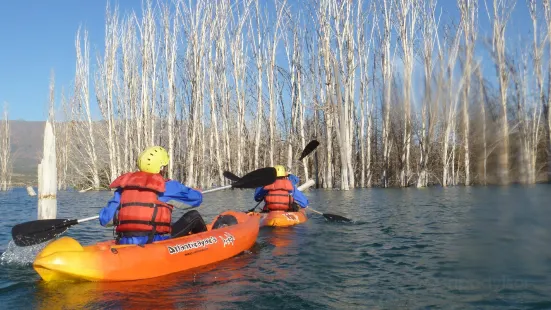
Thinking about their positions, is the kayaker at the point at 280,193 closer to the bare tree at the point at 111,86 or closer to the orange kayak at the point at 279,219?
the orange kayak at the point at 279,219

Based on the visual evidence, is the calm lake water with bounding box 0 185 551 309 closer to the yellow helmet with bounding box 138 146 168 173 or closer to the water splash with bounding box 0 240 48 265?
the water splash with bounding box 0 240 48 265

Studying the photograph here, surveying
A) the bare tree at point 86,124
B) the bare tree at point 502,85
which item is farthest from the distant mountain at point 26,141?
the bare tree at point 502,85

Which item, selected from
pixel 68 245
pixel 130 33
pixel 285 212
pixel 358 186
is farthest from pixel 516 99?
pixel 130 33

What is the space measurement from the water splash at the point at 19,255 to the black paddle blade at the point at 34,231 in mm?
508

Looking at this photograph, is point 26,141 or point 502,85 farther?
point 26,141

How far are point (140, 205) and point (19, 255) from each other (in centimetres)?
239

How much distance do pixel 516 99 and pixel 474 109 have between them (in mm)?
236

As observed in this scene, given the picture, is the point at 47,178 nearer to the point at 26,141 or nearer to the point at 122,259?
the point at 122,259

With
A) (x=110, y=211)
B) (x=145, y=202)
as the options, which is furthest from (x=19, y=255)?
(x=145, y=202)

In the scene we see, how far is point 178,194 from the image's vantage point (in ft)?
16.0

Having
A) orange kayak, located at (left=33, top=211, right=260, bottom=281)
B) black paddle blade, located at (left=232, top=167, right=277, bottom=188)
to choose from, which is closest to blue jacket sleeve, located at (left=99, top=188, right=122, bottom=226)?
orange kayak, located at (left=33, top=211, right=260, bottom=281)

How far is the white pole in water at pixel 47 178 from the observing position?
6938mm

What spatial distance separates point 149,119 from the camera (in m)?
25.0

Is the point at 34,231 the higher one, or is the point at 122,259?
the point at 34,231
